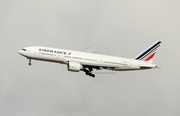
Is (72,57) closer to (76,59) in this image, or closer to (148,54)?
(76,59)

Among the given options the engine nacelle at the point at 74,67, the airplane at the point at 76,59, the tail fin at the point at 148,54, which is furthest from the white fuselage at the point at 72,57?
the tail fin at the point at 148,54

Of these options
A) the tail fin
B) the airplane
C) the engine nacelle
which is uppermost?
the tail fin

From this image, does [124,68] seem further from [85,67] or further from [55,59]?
[55,59]

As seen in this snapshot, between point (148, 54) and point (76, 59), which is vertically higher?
point (148, 54)

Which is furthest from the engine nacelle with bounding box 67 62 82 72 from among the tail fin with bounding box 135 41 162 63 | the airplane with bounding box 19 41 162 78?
the tail fin with bounding box 135 41 162 63

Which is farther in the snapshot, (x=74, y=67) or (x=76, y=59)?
(x=76, y=59)

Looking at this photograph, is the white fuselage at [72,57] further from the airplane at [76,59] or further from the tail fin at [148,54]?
the tail fin at [148,54]

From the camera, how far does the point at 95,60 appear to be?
118m

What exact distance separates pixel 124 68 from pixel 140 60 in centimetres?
740

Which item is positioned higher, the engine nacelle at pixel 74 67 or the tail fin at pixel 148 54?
the tail fin at pixel 148 54

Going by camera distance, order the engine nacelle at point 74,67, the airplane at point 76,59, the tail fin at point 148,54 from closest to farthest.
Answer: the engine nacelle at point 74,67
the airplane at point 76,59
the tail fin at point 148,54

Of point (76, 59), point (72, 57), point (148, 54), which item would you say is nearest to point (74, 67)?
point (76, 59)

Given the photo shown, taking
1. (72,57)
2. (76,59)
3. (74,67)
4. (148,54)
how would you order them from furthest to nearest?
(148,54), (76,59), (72,57), (74,67)

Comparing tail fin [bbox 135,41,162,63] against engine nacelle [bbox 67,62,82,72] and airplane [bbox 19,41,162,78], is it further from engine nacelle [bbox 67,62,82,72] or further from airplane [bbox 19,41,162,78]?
engine nacelle [bbox 67,62,82,72]
